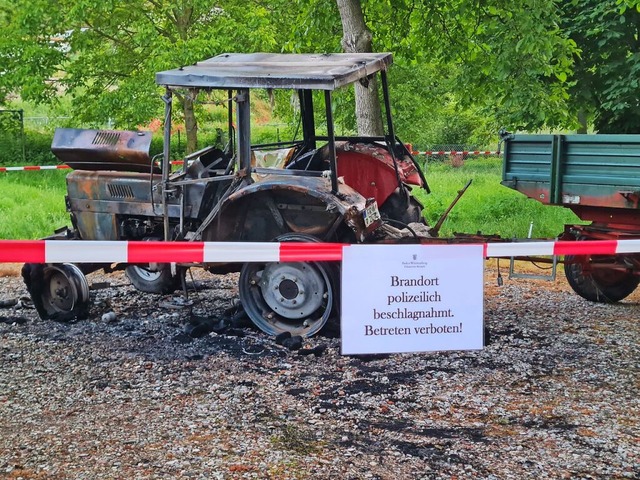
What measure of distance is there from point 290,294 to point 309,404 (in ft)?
5.64

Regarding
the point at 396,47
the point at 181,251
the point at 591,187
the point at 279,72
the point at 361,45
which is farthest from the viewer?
the point at 396,47

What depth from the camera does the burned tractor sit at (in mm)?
7141

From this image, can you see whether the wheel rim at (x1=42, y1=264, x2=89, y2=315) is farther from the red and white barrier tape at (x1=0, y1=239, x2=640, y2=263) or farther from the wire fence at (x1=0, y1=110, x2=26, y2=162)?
the wire fence at (x1=0, y1=110, x2=26, y2=162)

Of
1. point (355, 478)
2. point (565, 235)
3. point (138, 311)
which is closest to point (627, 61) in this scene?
point (565, 235)

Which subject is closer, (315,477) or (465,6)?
(315,477)

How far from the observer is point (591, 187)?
8.09m

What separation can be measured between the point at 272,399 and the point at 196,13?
14261mm

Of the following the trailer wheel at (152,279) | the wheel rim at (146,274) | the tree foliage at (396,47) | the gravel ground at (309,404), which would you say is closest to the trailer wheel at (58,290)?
the gravel ground at (309,404)

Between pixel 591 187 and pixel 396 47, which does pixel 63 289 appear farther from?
pixel 396 47

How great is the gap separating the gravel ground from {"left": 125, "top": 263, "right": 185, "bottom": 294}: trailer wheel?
62 cm

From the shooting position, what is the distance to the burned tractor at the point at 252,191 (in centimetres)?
714

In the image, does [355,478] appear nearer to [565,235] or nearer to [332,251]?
[332,251]

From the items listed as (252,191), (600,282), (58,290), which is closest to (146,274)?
(58,290)

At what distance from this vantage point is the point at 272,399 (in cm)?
582
